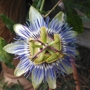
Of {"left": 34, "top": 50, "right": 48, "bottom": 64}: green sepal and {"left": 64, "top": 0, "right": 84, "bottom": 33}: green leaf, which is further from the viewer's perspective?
{"left": 64, "top": 0, "right": 84, "bottom": 33}: green leaf

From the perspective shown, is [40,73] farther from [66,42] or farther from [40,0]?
[40,0]

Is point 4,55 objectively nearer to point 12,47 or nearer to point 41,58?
point 12,47

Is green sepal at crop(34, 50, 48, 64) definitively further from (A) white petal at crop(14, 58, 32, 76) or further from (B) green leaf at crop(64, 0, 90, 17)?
(B) green leaf at crop(64, 0, 90, 17)

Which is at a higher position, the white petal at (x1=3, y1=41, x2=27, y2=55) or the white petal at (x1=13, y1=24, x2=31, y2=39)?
the white petal at (x1=13, y1=24, x2=31, y2=39)

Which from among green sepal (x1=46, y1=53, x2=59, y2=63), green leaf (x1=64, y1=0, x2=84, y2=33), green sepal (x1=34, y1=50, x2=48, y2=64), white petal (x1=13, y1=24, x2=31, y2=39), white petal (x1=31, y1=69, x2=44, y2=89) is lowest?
white petal (x1=31, y1=69, x2=44, y2=89)

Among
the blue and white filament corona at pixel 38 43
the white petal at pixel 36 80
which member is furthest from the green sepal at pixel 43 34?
the white petal at pixel 36 80

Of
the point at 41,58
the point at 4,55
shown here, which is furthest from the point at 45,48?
the point at 4,55

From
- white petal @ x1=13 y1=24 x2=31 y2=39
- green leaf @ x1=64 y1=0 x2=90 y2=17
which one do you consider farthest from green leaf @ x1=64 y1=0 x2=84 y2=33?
white petal @ x1=13 y1=24 x2=31 y2=39

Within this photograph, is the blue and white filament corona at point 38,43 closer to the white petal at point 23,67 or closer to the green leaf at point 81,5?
the white petal at point 23,67

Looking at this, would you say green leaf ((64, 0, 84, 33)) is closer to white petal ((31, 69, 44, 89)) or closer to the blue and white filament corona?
the blue and white filament corona
